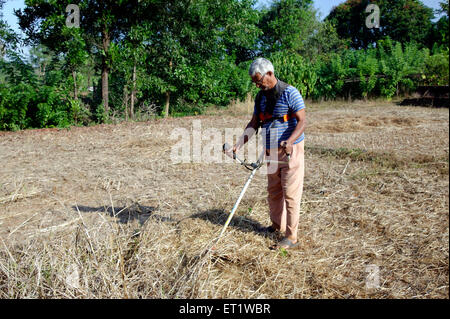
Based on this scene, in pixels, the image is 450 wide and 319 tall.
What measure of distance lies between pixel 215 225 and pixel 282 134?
112 centimetres

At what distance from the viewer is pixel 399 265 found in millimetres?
2619

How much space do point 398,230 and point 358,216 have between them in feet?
1.45

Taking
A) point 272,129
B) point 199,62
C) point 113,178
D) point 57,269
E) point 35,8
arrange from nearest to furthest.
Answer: point 57,269
point 272,129
point 113,178
point 35,8
point 199,62

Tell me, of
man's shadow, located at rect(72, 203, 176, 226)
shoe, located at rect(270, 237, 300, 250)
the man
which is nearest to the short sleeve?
the man

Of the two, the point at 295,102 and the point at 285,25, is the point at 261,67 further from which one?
the point at 285,25

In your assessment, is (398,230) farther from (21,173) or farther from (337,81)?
(337,81)

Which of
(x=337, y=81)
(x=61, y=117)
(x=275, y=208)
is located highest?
(x=337, y=81)

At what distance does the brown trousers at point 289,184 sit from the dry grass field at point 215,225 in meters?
0.28

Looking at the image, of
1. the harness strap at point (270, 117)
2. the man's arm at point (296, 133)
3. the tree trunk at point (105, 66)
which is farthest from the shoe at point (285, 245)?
the tree trunk at point (105, 66)

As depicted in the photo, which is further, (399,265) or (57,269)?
(399,265)

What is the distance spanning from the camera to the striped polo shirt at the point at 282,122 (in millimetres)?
2666

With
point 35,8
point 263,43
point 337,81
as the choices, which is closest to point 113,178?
point 35,8

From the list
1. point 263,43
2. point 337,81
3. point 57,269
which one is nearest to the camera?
point 57,269

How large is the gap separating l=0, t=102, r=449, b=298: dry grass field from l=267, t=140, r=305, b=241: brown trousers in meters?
0.28
